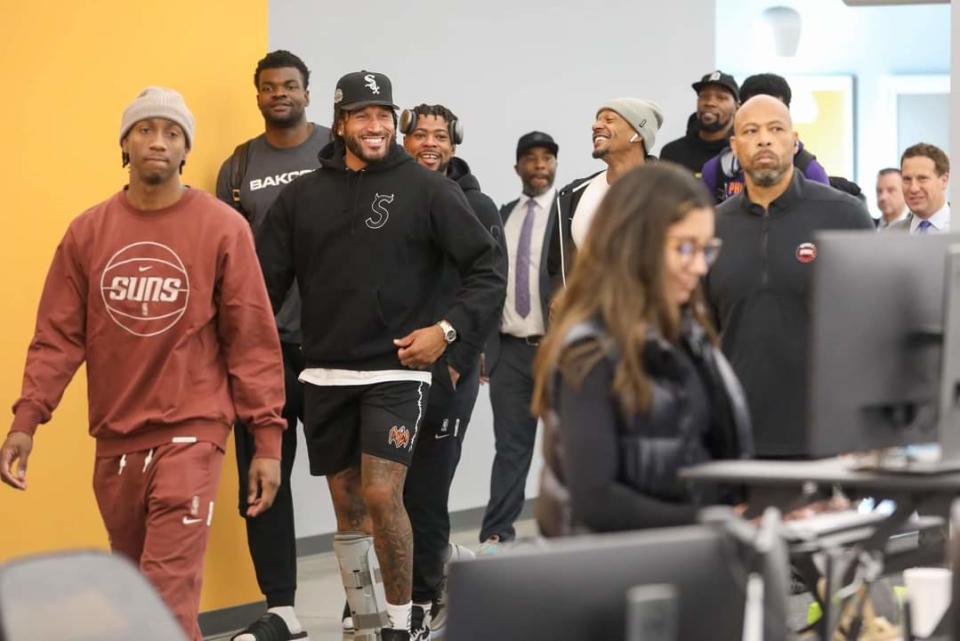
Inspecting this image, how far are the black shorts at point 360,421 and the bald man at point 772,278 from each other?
1235 millimetres

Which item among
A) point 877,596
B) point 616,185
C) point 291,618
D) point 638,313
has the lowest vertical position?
point 291,618

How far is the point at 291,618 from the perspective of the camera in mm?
6668

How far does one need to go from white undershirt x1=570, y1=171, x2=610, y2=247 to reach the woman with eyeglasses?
150 inches

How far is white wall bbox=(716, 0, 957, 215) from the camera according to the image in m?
16.7

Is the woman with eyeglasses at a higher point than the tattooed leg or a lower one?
higher

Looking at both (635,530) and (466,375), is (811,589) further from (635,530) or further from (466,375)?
(466,375)

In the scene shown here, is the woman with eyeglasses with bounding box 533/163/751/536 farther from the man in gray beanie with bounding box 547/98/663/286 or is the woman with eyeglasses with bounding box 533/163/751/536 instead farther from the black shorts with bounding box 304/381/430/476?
the man in gray beanie with bounding box 547/98/663/286

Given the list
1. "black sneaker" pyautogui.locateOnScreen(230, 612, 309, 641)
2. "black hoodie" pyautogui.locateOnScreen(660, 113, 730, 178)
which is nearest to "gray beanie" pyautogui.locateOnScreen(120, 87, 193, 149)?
"black sneaker" pyautogui.locateOnScreen(230, 612, 309, 641)

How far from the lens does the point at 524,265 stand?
29.5ft

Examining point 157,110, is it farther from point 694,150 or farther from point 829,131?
point 829,131

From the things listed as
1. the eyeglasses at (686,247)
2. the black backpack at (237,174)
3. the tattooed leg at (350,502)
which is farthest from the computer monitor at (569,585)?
the black backpack at (237,174)

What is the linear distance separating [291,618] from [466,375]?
3.94 feet

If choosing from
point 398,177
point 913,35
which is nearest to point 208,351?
point 398,177

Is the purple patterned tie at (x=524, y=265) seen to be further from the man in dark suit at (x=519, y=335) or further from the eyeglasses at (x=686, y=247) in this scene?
the eyeglasses at (x=686, y=247)
